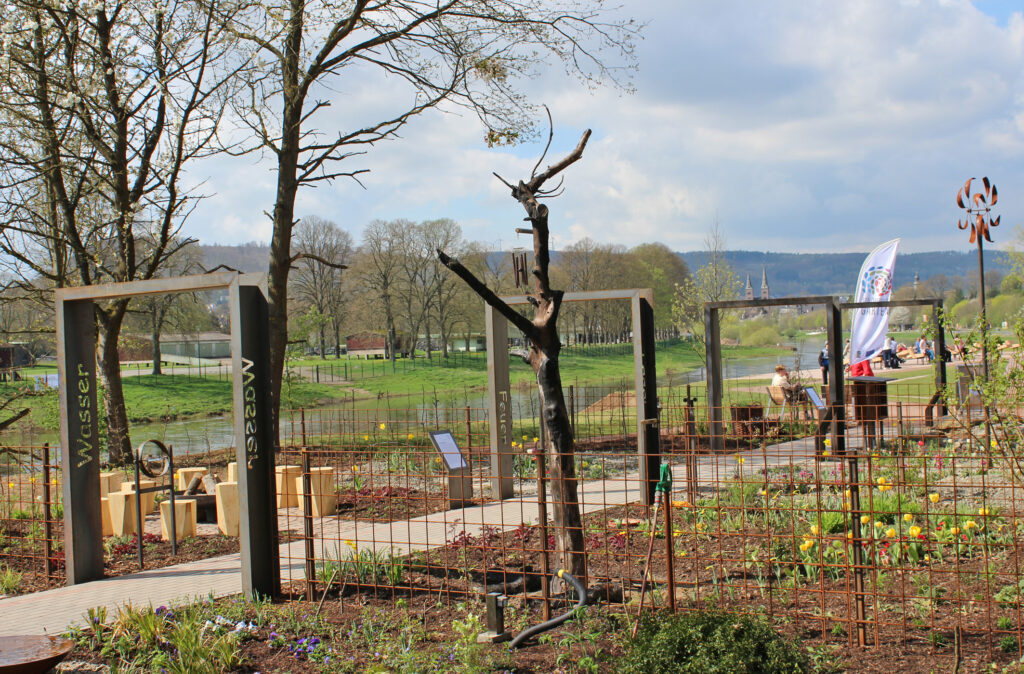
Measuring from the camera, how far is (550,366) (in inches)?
220

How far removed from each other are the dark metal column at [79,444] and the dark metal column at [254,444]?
197 centimetres

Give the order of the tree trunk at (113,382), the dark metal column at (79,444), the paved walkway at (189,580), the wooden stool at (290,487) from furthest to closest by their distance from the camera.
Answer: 1. the tree trunk at (113,382)
2. the wooden stool at (290,487)
3. the dark metal column at (79,444)
4. the paved walkway at (189,580)

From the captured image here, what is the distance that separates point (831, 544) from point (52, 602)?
5790 millimetres

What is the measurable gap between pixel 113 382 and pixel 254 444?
9431 mm

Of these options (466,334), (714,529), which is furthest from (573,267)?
(714,529)

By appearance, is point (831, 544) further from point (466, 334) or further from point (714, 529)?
point (466, 334)

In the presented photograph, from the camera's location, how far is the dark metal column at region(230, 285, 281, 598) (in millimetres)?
5980

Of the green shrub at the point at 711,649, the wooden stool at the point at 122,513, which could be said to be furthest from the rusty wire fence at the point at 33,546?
the green shrub at the point at 711,649

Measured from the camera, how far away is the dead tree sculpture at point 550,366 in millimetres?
5391

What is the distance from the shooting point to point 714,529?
23.7 ft

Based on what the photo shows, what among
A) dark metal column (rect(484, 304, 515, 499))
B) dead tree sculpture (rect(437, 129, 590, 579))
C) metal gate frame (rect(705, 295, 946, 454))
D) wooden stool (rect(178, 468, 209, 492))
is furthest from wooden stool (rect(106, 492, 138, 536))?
metal gate frame (rect(705, 295, 946, 454))

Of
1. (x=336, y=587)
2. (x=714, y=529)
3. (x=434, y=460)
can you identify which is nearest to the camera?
(x=336, y=587)

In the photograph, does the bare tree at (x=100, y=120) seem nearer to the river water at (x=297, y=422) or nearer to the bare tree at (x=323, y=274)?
the river water at (x=297, y=422)

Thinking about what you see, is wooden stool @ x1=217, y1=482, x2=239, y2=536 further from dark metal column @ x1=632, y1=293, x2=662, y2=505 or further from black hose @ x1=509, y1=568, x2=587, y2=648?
black hose @ x1=509, y1=568, x2=587, y2=648
